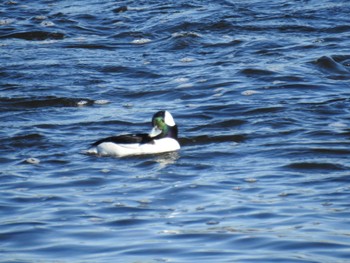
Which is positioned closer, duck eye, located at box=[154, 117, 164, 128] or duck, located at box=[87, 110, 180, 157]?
duck, located at box=[87, 110, 180, 157]

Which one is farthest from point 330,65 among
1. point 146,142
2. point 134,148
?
point 134,148

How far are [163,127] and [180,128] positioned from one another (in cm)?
98

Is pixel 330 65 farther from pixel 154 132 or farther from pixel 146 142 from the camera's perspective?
pixel 146 142

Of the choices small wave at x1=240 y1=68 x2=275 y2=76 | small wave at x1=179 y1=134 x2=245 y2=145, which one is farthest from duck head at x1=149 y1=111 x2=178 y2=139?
small wave at x1=240 y1=68 x2=275 y2=76

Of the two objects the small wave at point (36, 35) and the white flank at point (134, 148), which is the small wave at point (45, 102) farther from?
the small wave at point (36, 35)

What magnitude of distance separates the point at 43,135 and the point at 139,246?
5.73 metres

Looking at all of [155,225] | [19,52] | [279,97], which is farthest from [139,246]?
[19,52]

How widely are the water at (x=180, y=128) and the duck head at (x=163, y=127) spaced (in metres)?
0.34

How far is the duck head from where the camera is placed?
1412 centimetres

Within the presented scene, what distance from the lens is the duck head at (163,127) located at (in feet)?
46.3

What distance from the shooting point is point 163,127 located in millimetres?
14250

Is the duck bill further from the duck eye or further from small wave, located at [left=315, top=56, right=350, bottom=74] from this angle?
small wave, located at [left=315, top=56, right=350, bottom=74]

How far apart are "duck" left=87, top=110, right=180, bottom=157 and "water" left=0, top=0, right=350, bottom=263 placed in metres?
0.16

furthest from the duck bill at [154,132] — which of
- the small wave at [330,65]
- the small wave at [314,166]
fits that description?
the small wave at [330,65]
